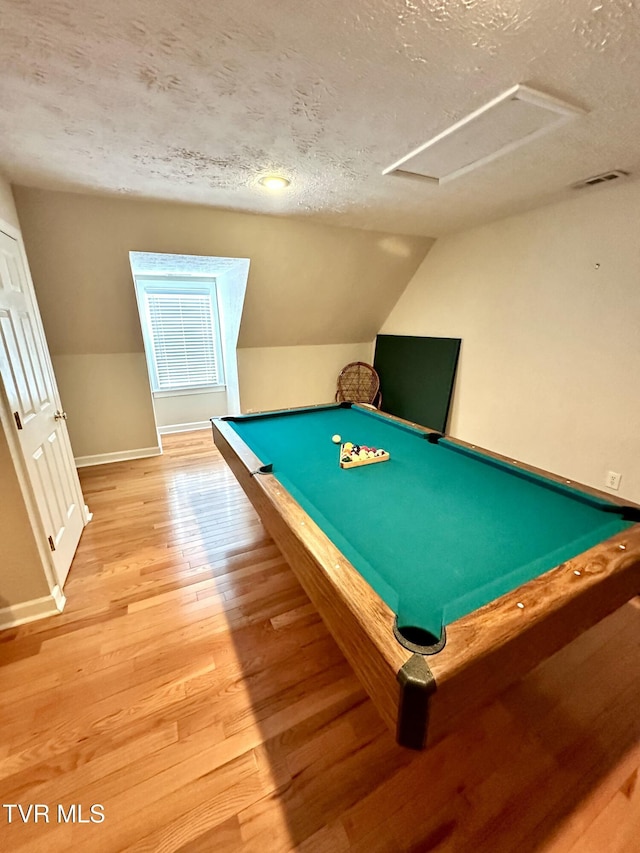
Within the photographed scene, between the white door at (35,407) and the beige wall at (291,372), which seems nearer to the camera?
the white door at (35,407)

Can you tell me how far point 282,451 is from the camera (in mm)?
1884

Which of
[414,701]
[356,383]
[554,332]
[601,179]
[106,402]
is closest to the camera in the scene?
[414,701]

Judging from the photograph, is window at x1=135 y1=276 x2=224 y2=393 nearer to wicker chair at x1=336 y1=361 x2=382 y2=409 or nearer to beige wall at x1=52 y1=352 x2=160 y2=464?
beige wall at x1=52 y1=352 x2=160 y2=464

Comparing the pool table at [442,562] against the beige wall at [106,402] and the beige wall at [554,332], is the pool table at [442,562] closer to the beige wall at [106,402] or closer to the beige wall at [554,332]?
the beige wall at [554,332]

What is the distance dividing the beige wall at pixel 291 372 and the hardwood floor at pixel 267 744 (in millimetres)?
2646

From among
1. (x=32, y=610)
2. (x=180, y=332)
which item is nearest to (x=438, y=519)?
(x=32, y=610)

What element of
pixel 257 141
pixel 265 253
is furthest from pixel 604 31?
pixel 265 253

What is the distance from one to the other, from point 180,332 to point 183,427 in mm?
1261

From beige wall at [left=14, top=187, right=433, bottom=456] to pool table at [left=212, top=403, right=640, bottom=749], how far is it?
2073 millimetres

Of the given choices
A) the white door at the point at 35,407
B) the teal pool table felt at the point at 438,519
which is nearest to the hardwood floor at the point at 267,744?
the white door at the point at 35,407

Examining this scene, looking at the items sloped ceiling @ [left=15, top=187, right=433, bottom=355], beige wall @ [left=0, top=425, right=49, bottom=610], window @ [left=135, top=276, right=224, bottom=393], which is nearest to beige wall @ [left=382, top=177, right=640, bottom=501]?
sloped ceiling @ [left=15, top=187, right=433, bottom=355]

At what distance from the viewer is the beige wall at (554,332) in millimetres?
2209

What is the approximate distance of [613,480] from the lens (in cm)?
234

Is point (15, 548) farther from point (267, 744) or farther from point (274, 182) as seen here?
point (274, 182)
